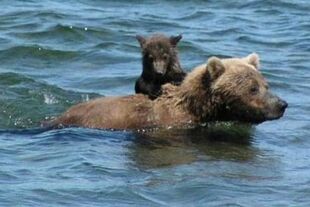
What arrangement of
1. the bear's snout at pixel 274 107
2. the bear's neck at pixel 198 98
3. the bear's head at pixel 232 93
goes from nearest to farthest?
the bear's snout at pixel 274 107
the bear's head at pixel 232 93
the bear's neck at pixel 198 98

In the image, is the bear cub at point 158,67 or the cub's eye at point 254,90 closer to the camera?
the cub's eye at point 254,90

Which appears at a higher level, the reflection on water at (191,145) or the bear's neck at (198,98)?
the bear's neck at (198,98)

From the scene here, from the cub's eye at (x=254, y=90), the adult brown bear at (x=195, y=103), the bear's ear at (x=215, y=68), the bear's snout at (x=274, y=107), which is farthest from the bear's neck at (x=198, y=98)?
the bear's snout at (x=274, y=107)

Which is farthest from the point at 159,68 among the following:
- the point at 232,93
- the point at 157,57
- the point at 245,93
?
the point at 245,93

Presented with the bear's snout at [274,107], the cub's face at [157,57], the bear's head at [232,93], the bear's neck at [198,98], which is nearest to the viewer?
the bear's snout at [274,107]

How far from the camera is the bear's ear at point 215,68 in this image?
11367 mm

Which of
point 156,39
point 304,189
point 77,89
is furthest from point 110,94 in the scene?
point 304,189

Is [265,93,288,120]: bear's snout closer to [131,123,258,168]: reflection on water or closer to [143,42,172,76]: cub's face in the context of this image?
[131,123,258,168]: reflection on water

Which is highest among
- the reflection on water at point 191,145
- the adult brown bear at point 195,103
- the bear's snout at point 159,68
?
the bear's snout at point 159,68

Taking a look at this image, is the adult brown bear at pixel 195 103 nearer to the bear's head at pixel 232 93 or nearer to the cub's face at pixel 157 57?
the bear's head at pixel 232 93

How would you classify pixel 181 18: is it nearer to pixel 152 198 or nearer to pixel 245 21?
pixel 245 21

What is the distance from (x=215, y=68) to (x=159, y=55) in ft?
2.41

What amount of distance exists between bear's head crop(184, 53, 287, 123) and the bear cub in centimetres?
31

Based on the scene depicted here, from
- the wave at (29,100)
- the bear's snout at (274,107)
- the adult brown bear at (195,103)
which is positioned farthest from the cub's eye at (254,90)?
the wave at (29,100)
